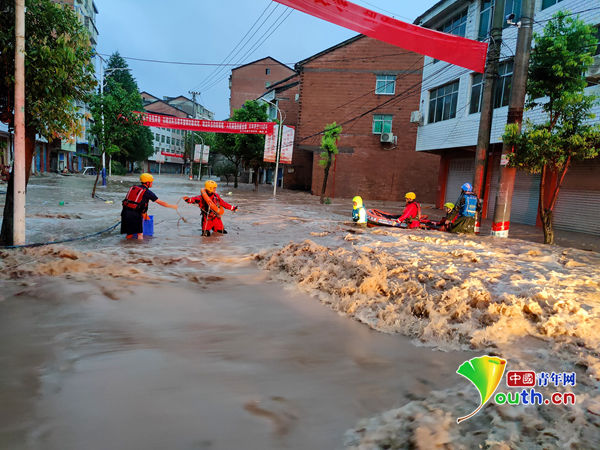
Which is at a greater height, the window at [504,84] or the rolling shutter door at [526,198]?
the window at [504,84]

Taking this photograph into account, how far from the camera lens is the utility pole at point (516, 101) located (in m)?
9.14

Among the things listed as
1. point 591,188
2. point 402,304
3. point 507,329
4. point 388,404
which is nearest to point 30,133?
point 402,304

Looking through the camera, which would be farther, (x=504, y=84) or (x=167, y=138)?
(x=167, y=138)

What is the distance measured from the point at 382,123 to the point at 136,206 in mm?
24656

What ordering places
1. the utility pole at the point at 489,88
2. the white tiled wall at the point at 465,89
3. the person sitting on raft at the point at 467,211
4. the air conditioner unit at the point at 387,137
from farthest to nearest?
the air conditioner unit at the point at 387,137 < the white tiled wall at the point at 465,89 < the person sitting on raft at the point at 467,211 < the utility pole at the point at 489,88

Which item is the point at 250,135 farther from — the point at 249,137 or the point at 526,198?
the point at 526,198

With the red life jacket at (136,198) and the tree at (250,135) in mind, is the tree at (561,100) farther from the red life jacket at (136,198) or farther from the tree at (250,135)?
the tree at (250,135)

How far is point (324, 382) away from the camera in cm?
318

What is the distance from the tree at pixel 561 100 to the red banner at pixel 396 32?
1364mm

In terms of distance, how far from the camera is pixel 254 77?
57781mm

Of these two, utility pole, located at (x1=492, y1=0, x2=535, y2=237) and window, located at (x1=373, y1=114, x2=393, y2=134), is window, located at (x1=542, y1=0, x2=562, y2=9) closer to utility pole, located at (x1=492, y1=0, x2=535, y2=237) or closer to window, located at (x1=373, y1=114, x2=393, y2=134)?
utility pole, located at (x1=492, y1=0, x2=535, y2=237)

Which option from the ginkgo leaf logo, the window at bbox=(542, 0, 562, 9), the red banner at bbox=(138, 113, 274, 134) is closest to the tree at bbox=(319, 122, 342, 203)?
the red banner at bbox=(138, 113, 274, 134)

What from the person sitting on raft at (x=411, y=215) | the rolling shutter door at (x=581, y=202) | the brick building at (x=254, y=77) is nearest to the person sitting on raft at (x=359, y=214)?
the person sitting on raft at (x=411, y=215)

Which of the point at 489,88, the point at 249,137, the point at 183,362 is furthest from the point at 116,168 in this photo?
the point at 183,362
